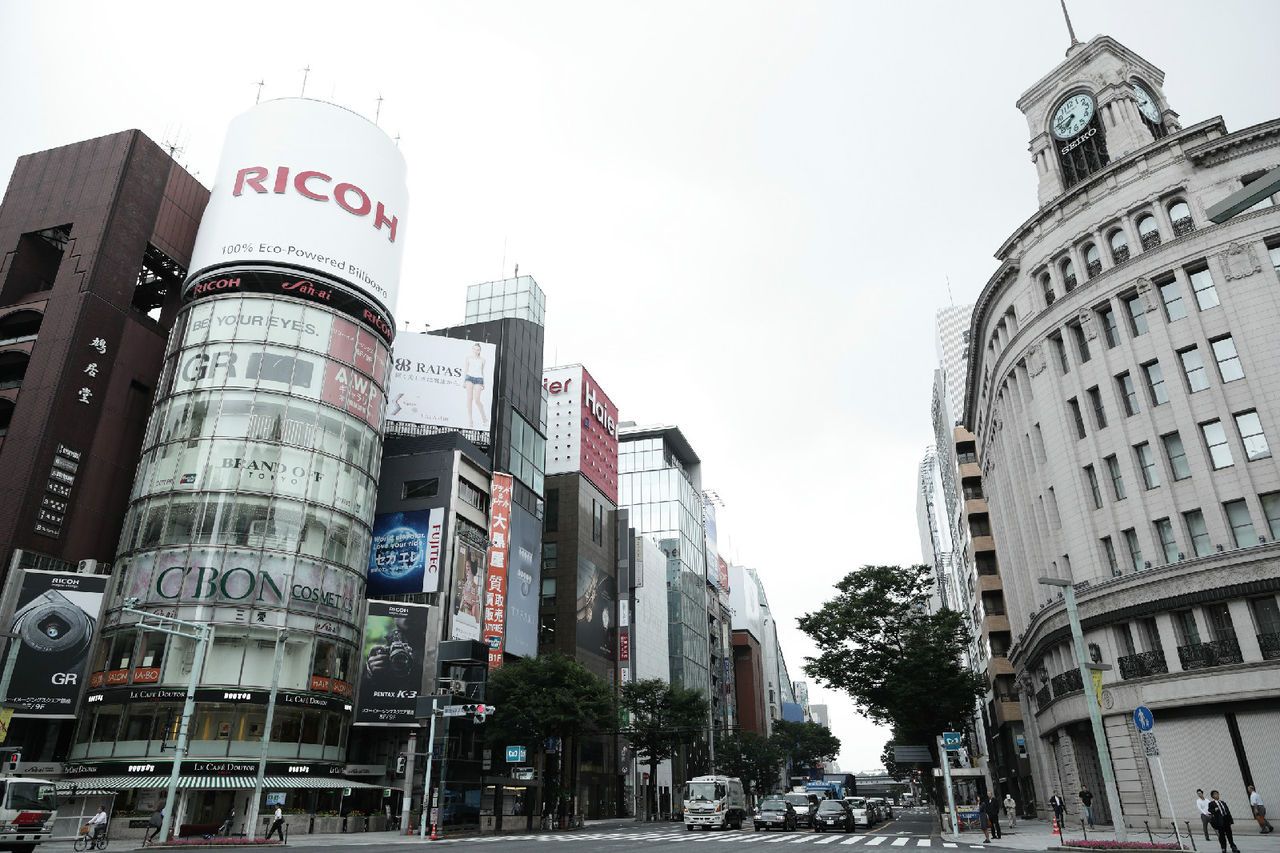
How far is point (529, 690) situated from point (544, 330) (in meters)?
41.0

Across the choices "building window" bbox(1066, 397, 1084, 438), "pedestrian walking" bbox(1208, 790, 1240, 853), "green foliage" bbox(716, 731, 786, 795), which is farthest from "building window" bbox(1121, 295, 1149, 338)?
"green foliage" bbox(716, 731, 786, 795)

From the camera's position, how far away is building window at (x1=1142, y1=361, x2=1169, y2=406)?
3725cm

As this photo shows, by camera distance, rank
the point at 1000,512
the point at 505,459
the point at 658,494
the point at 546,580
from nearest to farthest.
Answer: the point at 1000,512 → the point at 505,459 → the point at 546,580 → the point at 658,494

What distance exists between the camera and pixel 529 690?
5091 cm

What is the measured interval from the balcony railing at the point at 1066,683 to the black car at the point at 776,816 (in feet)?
51.8

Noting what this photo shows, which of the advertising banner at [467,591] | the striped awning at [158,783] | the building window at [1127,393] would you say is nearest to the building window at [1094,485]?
the building window at [1127,393]

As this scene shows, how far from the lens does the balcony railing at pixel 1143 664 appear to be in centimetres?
3409

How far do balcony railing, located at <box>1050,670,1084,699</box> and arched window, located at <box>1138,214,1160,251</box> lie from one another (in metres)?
20.7

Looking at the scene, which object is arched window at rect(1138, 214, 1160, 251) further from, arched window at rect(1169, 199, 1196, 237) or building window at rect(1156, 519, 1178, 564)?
building window at rect(1156, 519, 1178, 564)

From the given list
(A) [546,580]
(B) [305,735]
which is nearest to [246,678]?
(B) [305,735]

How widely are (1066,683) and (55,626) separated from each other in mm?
52330

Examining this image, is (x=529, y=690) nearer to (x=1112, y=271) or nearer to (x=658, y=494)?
(x=1112, y=271)

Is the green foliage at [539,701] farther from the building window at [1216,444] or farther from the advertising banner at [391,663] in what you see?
the building window at [1216,444]

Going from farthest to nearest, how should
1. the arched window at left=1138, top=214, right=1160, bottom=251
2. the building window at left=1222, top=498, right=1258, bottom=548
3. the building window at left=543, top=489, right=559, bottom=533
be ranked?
1. the building window at left=543, top=489, right=559, bottom=533
2. the arched window at left=1138, top=214, right=1160, bottom=251
3. the building window at left=1222, top=498, right=1258, bottom=548
